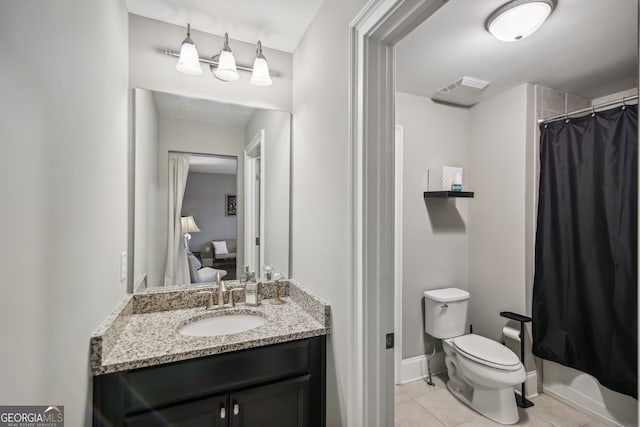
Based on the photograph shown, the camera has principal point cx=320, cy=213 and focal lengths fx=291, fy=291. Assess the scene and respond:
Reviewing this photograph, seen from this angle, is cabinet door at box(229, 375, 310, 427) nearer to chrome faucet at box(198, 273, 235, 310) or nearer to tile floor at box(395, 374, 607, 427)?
chrome faucet at box(198, 273, 235, 310)

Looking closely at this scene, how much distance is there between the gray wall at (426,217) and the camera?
8.05ft

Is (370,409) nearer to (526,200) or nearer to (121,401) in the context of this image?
(121,401)

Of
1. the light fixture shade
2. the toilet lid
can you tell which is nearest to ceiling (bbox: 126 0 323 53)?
the light fixture shade

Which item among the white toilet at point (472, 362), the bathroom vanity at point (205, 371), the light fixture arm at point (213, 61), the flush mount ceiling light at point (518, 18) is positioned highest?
the flush mount ceiling light at point (518, 18)

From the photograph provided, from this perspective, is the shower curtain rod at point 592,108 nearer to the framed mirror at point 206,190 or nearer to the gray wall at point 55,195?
the framed mirror at point 206,190

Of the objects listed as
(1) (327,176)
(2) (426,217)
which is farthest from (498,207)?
(1) (327,176)

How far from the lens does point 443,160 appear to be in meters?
2.60

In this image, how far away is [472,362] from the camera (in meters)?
2.03

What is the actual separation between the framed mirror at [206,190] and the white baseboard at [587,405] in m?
2.26

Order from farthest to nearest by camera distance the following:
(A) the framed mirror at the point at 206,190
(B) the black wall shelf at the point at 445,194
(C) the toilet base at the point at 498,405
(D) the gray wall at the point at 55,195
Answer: (B) the black wall shelf at the point at 445,194 < (C) the toilet base at the point at 498,405 < (A) the framed mirror at the point at 206,190 < (D) the gray wall at the point at 55,195

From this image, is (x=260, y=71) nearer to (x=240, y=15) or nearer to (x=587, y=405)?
(x=240, y=15)

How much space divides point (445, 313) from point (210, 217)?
1.96 metres

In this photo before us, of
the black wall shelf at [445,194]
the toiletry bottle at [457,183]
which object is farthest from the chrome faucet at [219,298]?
the toiletry bottle at [457,183]

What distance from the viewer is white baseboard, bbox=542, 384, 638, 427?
1.89 m
